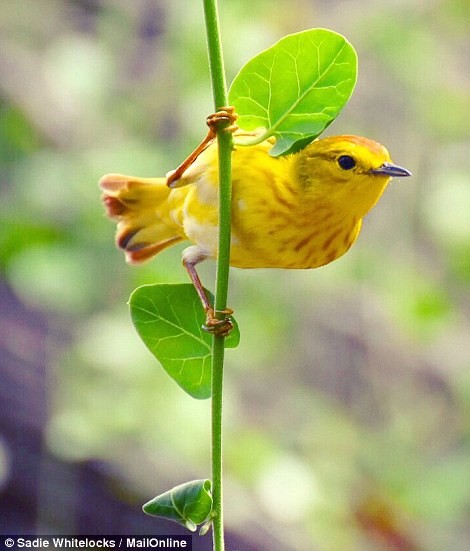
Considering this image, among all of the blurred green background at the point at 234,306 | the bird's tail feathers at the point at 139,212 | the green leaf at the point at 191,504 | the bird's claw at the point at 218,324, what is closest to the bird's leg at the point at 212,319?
the bird's claw at the point at 218,324

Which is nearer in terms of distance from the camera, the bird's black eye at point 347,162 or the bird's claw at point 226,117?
the bird's claw at point 226,117

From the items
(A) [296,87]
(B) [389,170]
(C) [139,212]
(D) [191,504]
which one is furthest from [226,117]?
(C) [139,212]

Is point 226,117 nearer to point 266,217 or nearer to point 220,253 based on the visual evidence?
point 220,253

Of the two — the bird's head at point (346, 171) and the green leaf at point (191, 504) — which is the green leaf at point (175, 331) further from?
the bird's head at point (346, 171)

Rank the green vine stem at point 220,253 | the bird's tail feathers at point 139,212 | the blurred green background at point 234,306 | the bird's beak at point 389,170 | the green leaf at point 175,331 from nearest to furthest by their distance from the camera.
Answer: the green vine stem at point 220,253 → the green leaf at point 175,331 → the bird's beak at point 389,170 → the bird's tail feathers at point 139,212 → the blurred green background at point 234,306

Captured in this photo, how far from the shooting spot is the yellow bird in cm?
125

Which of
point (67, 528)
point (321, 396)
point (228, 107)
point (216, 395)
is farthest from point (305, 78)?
point (321, 396)

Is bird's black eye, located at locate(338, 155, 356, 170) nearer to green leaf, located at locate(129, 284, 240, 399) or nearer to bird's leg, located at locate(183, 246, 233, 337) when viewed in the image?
bird's leg, located at locate(183, 246, 233, 337)

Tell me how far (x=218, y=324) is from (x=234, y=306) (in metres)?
2.76

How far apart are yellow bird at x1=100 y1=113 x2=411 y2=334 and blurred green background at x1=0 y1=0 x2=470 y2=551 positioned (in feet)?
5.22

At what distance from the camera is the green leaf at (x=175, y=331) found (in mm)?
962

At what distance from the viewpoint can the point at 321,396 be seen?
441 centimetres

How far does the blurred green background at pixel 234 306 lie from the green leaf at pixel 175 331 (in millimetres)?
1879

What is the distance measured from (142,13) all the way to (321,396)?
1912 millimetres
